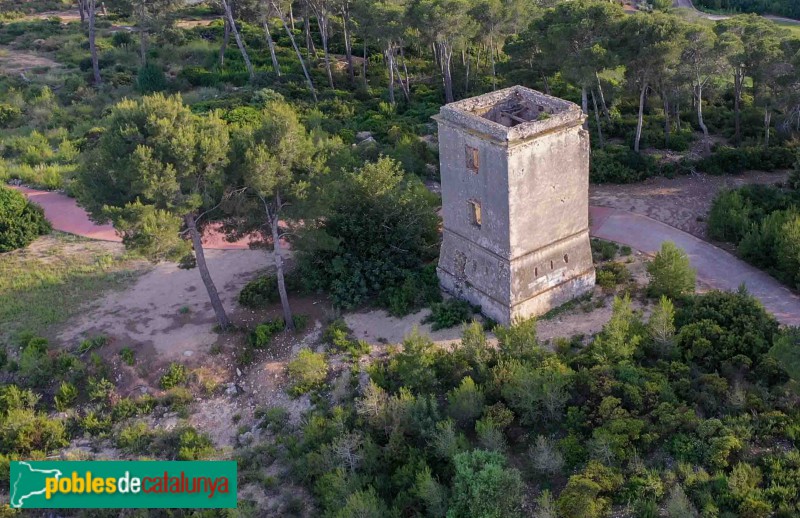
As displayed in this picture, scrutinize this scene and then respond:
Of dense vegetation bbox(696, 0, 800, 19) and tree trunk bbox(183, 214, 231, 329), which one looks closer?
tree trunk bbox(183, 214, 231, 329)

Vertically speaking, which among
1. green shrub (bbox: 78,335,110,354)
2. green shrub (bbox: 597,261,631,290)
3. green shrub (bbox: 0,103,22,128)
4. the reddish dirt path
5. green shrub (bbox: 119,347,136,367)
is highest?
green shrub (bbox: 0,103,22,128)

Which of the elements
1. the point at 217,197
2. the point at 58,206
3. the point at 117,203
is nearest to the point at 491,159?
the point at 217,197

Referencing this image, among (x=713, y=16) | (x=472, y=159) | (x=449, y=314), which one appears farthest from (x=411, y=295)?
(x=713, y=16)

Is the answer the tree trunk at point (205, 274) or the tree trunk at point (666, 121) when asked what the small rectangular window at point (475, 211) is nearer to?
the tree trunk at point (205, 274)

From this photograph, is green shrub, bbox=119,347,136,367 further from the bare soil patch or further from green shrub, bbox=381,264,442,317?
the bare soil patch

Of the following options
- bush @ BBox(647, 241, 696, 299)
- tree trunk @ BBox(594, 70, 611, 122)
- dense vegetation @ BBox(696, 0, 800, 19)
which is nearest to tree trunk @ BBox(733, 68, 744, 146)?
tree trunk @ BBox(594, 70, 611, 122)

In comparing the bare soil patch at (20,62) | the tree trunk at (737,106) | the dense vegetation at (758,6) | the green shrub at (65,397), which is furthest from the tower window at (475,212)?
the dense vegetation at (758,6)

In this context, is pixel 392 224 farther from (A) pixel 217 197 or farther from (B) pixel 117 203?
(B) pixel 117 203
